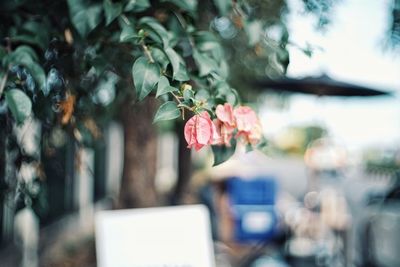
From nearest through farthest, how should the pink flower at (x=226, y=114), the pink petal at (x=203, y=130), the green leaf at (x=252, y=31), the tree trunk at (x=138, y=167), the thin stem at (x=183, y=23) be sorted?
the pink petal at (x=203, y=130) → the pink flower at (x=226, y=114) → the thin stem at (x=183, y=23) → the green leaf at (x=252, y=31) → the tree trunk at (x=138, y=167)

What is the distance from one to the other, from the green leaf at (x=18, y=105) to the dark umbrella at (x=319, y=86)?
10.4 feet

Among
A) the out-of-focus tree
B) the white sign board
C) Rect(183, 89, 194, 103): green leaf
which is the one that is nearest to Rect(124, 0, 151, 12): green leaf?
the out-of-focus tree

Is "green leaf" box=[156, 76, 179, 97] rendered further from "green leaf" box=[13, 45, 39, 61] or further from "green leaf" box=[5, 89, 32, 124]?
"green leaf" box=[13, 45, 39, 61]

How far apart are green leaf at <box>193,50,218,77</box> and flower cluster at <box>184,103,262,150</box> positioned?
17cm

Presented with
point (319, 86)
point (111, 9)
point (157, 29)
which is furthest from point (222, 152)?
point (319, 86)

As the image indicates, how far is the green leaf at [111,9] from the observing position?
136 centimetres

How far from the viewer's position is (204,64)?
4.73ft

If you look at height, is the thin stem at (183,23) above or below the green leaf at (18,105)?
above

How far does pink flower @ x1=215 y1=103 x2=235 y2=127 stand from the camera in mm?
1241

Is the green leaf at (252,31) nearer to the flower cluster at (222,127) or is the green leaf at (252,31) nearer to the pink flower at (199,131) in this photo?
the flower cluster at (222,127)

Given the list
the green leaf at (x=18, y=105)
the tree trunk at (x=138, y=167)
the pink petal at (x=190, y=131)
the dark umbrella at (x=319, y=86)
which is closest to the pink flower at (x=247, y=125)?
the pink petal at (x=190, y=131)

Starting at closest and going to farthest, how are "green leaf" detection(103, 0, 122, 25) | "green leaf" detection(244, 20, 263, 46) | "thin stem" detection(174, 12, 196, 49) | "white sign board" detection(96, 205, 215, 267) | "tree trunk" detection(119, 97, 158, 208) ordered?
"green leaf" detection(103, 0, 122, 25) < "thin stem" detection(174, 12, 196, 49) < "green leaf" detection(244, 20, 263, 46) < "white sign board" detection(96, 205, 215, 267) < "tree trunk" detection(119, 97, 158, 208)

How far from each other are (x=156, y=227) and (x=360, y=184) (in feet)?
40.2

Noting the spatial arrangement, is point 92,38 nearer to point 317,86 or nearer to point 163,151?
point 317,86
